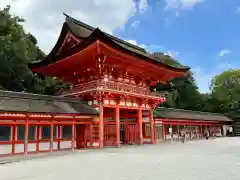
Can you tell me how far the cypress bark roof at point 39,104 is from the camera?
46.3ft

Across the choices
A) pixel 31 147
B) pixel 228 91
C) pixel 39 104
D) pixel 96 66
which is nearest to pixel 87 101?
pixel 96 66

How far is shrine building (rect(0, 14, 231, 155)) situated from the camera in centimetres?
1525

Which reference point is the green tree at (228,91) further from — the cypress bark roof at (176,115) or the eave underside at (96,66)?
the eave underside at (96,66)

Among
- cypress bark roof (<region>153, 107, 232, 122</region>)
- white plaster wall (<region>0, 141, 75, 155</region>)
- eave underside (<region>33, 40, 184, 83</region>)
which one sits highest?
eave underside (<region>33, 40, 184, 83</region>)

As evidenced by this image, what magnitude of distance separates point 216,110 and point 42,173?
47.8 meters

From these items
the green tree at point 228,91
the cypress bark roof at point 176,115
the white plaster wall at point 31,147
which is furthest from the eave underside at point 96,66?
the green tree at point 228,91

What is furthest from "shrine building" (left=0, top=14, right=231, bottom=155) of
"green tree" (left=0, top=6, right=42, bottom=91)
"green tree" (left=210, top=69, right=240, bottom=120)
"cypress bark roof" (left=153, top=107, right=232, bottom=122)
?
"green tree" (left=210, top=69, right=240, bottom=120)

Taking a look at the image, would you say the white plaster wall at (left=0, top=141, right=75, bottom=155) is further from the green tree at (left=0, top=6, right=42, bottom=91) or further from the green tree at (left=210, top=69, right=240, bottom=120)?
the green tree at (left=210, top=69, right=240, bottom=120)

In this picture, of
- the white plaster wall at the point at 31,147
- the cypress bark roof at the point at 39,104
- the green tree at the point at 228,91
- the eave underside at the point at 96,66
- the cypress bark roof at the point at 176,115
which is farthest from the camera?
the green tree at the point at 228,91

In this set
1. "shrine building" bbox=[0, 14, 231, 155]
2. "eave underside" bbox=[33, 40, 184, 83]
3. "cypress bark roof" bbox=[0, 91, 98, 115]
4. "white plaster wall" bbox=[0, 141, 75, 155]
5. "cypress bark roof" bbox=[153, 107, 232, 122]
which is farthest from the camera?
"cypress bark roof" bbox=[153, 107, 232, 122]

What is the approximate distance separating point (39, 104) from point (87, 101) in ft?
17.2

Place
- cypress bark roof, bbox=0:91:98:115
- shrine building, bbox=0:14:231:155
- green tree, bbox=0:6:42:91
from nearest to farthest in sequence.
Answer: cypress bark roof, bbox=0:91:98:115
shrine building, bbox=0:14:231:155
green tree, bbox=0:6:42:91

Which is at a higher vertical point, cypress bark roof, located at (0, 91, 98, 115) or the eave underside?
the eave underside

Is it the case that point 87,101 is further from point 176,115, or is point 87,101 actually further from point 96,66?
point 176,115
